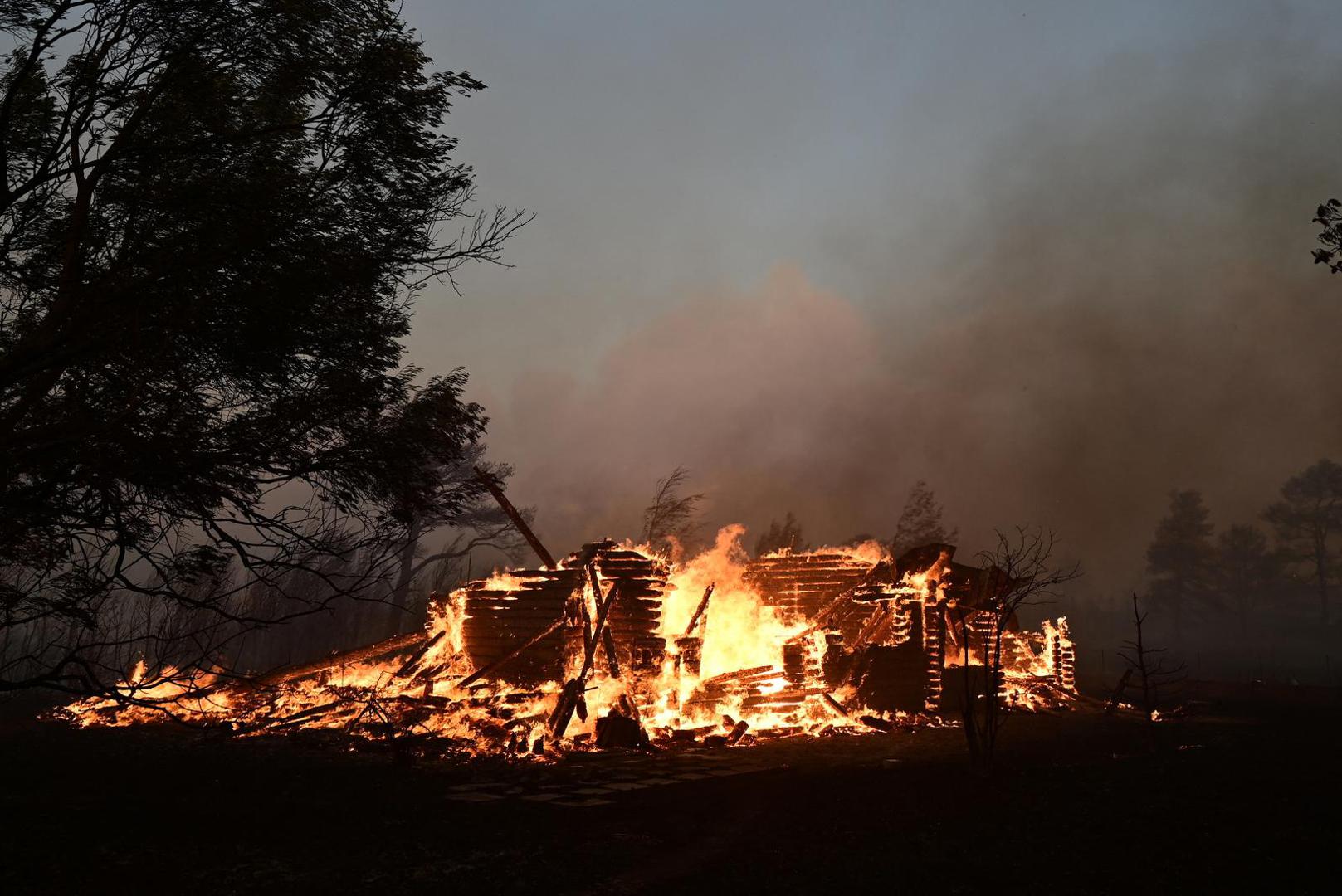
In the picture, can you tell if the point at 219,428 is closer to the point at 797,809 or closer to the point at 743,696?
the point at 797,809

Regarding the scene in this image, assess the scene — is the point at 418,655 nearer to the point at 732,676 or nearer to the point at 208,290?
the point at 732,676

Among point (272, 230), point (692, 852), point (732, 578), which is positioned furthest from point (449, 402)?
point (732, 578)

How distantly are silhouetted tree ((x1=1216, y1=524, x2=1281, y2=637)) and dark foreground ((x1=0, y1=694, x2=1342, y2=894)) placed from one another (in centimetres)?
6920

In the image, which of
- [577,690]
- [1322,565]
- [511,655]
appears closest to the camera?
[577,690]

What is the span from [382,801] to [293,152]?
718 centimetres

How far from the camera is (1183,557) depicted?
232 ft

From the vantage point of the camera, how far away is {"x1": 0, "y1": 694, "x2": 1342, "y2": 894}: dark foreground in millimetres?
6883

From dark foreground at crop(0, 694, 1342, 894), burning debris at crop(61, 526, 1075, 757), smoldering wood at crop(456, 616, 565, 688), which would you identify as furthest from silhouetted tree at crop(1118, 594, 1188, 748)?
smoldering wood at crop(456, 616, 565, 688)

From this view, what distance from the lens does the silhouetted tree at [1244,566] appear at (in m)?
71.2

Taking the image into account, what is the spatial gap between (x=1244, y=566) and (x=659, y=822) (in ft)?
265

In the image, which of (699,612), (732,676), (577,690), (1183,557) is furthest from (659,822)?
(1183,557)

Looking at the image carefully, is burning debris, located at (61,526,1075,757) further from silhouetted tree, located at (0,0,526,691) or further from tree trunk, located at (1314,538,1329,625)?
tree trunk, located at (1314,538,1329,625)

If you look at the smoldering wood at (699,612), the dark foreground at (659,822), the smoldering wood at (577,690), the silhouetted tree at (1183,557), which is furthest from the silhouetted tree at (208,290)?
the silhouetted tree at (1183,557)

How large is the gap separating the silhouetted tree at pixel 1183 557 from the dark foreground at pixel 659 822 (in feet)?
218
